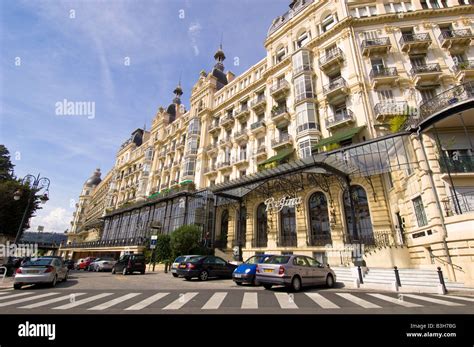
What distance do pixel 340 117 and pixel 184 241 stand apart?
61.0 ft

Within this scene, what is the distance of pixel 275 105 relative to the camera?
2680cm

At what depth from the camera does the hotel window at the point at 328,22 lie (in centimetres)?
2462

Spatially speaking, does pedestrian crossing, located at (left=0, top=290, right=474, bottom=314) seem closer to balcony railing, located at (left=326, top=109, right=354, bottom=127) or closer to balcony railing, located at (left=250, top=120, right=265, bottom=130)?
balcony railing, located at (left=326, top=109, right=354, bottom=127)

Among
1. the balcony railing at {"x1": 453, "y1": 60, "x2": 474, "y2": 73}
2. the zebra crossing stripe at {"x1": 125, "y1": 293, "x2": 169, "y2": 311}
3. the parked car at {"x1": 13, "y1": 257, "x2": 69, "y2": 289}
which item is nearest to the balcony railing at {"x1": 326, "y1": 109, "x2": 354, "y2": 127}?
the balcony railing at {"x1": 453, "y1": 60, "x2": 474, "y2": 73}

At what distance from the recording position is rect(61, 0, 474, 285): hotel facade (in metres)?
13.5

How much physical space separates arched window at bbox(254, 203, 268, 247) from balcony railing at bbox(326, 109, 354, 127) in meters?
10.3

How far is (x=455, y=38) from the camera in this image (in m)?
19.2

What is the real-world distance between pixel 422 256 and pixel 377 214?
12.2 feet

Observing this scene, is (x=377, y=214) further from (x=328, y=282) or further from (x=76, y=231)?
(x=76, y=231)

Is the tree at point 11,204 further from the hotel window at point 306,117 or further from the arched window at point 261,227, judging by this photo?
the hotel window at point 306,117

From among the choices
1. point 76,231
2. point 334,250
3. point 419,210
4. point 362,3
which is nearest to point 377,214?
point 419,210

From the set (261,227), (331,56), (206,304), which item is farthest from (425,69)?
(206,304)

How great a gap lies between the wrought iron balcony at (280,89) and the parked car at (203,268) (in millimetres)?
19462

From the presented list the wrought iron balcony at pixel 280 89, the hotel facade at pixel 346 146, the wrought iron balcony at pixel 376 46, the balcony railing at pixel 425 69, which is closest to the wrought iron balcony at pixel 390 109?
the hotel facade at pixel 346 146
